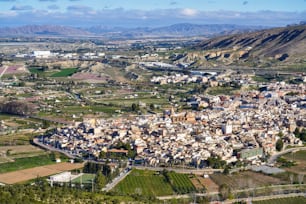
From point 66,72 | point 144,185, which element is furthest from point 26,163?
point 66,72

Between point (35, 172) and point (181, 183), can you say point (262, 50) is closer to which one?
point (181, 183)

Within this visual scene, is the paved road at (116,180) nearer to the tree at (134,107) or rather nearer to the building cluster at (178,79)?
the tree at (134,107)

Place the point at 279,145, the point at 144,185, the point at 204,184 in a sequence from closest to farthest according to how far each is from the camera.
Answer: the point at 144,185 < the point at 204,184 < the point at 279,145

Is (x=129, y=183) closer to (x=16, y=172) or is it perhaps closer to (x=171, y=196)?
(x=171, y=196)

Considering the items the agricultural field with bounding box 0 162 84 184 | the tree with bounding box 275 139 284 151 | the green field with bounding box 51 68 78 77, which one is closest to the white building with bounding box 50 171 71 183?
the agricultural field with bounding box 0 162 84 184

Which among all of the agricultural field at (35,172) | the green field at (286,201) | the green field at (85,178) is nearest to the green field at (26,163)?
the agricultural field at (35,172)

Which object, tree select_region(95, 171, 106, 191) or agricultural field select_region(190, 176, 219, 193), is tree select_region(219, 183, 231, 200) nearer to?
agricultural field select_region(190, 176, 219, 193)
